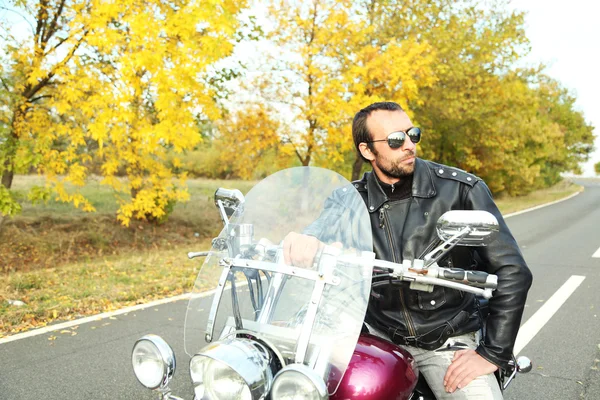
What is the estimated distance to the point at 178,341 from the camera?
193 inches

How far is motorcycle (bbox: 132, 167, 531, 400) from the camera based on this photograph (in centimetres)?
164

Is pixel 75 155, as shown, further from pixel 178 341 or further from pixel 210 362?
pixel 210 362

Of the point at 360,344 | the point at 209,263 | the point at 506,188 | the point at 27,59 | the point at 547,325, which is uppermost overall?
the point at 27,59

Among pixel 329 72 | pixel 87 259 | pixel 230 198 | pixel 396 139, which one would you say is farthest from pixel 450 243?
pixel 329 72

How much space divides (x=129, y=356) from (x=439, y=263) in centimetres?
303

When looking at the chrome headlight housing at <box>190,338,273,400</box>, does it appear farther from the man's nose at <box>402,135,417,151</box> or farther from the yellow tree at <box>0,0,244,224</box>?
the yellow tree at <box>0,0,244,224</box>

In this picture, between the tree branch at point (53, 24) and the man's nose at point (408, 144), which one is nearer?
the man's nose at point (408, 144)

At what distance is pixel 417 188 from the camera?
2.48 m

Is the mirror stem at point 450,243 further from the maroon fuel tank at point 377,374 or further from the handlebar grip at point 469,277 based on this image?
the maroon fuel tank at point 377,374

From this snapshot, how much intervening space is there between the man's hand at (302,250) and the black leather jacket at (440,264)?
1.84 ft

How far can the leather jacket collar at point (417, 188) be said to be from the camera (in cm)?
248

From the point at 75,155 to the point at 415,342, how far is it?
816 centimetres

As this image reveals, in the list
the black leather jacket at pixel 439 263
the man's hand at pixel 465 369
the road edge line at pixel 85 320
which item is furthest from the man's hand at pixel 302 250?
the road edge line at pixel 85 320

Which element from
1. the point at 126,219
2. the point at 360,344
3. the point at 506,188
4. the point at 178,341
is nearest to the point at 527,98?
the point at 506,188
